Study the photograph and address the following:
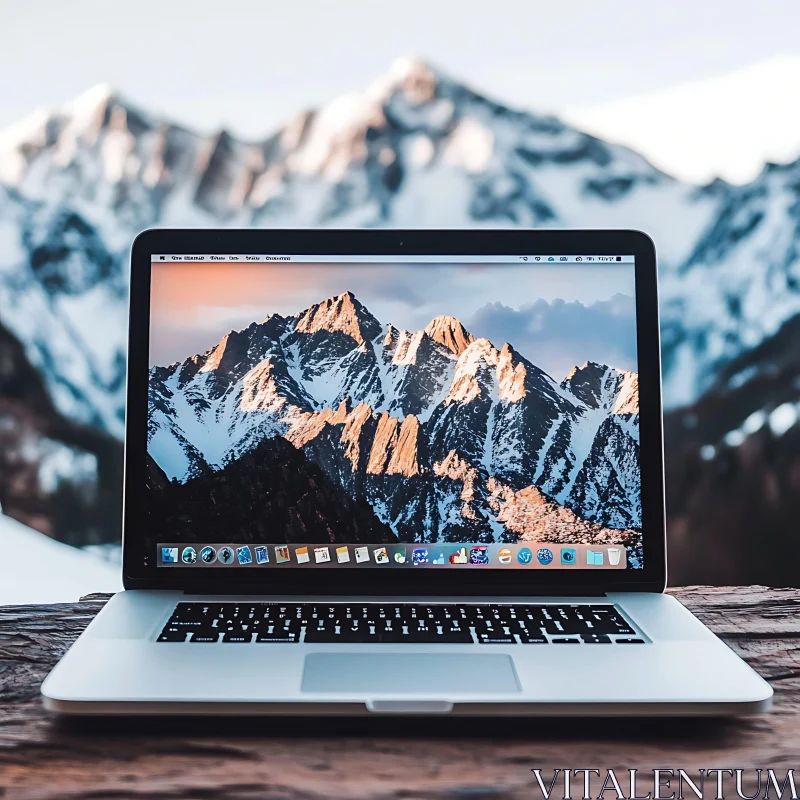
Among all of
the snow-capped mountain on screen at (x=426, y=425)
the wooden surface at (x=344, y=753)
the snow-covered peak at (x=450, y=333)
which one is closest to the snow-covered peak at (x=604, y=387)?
the snow-capped mountain on screen at (x=426, y=425)

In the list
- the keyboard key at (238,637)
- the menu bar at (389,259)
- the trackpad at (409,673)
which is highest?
the menu bar at (389,259)

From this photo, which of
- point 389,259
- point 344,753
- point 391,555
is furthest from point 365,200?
point 344,753

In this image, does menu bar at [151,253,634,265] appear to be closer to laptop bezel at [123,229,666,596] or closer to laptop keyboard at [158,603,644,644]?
laptop bezel at [123,229,666,596]

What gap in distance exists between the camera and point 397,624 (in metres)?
0.72

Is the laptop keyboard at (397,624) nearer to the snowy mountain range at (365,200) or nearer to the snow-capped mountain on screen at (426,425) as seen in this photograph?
the snow-capped mountain on screen at (426,425)

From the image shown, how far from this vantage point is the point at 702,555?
1.15m

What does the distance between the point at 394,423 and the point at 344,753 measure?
0.38 meters

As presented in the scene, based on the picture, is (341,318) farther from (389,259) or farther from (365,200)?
(365,200)

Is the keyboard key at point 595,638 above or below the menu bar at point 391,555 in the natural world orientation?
below

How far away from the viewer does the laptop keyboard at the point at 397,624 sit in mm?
691

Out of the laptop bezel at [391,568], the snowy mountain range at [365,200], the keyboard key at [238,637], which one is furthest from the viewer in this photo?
the snowy mountain range at [365,200]

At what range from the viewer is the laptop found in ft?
2.70

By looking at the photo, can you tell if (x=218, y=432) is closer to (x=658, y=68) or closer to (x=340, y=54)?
(x=340, y=54)

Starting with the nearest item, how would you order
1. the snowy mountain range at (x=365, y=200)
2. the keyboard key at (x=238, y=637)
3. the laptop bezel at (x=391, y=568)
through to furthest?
the keyboard key at (x=238, y=637) → the laptop bezel at (x=391, y=568) → the snowy mountain range at (x=365, y=200)
